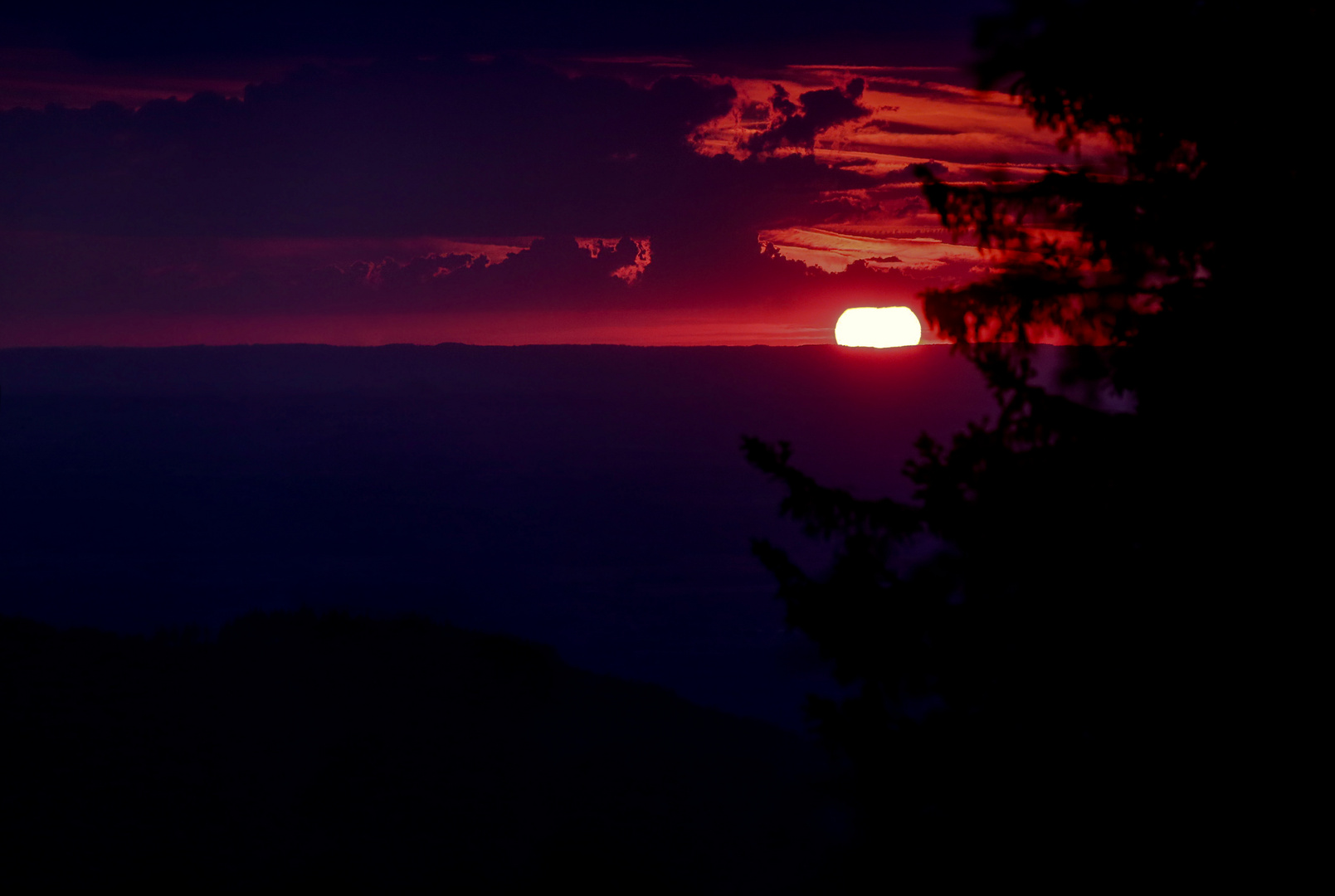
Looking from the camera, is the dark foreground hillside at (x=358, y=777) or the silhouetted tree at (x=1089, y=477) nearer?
the silhouetted tree at (x=1089, y=477)

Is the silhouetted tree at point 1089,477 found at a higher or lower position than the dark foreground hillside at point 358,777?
higher

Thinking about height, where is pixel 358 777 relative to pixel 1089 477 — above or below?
below

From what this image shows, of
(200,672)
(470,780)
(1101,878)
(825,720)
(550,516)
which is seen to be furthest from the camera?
(550,516)

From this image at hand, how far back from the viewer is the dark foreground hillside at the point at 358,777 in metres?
11.2

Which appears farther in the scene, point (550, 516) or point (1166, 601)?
point (550, 516)

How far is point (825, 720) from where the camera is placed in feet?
21.0

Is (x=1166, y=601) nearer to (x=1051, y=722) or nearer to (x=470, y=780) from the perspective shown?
(x=1051, y=722)

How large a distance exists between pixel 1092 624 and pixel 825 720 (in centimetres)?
174

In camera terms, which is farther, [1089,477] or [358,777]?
[358,777]

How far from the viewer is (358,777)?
14.5 m

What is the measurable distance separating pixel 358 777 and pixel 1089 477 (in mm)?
11887

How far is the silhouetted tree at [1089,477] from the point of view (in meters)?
5.32

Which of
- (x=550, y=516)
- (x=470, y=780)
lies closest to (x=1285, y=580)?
(x=470, y=780)

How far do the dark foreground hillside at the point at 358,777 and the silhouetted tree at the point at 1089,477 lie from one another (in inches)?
87.6
